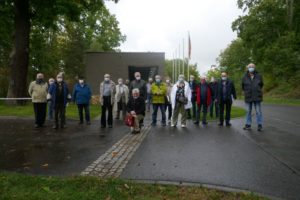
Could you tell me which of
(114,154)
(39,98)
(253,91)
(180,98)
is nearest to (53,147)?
(114,154)

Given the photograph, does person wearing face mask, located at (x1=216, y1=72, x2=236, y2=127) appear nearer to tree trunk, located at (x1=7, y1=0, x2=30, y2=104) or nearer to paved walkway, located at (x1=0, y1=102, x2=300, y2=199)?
paved walkway, located at (x1=0, y1=102, x2=300, y2=199)

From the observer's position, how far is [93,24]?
53312 mm

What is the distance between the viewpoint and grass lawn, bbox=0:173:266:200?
5523 mm

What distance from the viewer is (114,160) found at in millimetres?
8047

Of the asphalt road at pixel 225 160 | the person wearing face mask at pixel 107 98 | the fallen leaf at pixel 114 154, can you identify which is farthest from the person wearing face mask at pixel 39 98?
the fallen leaf at pixel 114 154

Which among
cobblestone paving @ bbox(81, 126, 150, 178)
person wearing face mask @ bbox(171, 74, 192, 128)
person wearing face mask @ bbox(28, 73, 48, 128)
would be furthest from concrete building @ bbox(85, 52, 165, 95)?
cobblestone paving @ bbox(81, 126, 150, 178)

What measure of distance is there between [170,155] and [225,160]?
1.18m

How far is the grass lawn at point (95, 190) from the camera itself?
5.52 m

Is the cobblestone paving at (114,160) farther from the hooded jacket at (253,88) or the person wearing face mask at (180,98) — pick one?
the hooded jacket at (253,88)

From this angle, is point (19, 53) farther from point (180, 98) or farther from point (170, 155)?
point (170, 155)

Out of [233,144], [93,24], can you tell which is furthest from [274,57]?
[233,144]

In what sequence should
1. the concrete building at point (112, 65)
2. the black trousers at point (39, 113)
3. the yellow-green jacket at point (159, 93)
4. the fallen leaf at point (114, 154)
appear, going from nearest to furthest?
1. the fallen leaf at point (114, 154)
2. the black trousers at point (39, 113)
3. the yellow-green jacket at point (159, 93)
4. the concrete building at point (112, 65)

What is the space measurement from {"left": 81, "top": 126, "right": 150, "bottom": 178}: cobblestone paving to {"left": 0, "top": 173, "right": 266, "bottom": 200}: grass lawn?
2.16 ft

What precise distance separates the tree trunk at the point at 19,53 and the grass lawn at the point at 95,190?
18.3 metres
